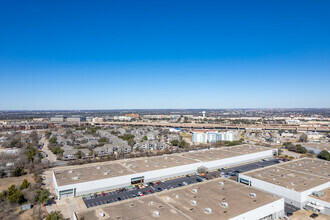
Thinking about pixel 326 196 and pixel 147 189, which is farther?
pixel 147 189

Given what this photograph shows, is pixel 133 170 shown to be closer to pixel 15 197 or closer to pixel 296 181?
pixel 15 197

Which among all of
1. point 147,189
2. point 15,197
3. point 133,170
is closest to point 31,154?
point 15,197

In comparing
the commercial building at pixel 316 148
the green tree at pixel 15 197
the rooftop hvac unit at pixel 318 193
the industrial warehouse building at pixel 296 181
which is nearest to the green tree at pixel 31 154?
the green tree at pixel 15 197

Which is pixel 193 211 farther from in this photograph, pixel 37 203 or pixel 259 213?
pixel 37 203

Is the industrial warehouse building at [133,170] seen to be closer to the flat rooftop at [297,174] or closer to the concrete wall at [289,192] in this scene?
the flat rooftop at [297,174]

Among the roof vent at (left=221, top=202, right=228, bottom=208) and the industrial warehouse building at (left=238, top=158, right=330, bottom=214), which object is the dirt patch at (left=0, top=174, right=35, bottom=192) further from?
the industrial warehouse building at (left=238, top=158, right=330, bottom=214)

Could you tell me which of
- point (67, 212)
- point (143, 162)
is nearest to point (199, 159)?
point (143, 162)
